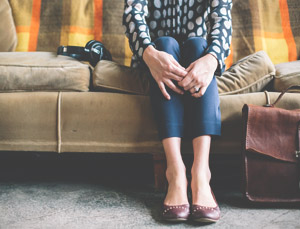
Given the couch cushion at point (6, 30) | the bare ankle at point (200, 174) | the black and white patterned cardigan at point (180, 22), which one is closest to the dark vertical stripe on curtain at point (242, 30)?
the black and white patterned cardigan at point (180, 22)

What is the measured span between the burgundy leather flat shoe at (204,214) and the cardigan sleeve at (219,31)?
16.8 inches

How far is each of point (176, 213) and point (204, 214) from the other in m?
0.07

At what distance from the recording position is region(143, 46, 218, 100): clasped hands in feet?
2.76

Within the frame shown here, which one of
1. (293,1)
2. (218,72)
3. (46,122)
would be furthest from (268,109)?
(293,1)

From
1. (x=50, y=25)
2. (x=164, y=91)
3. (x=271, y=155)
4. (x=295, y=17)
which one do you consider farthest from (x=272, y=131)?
(x=50, y=25)

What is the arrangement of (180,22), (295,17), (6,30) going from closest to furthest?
(180,22)
(6,30)
(295,17)

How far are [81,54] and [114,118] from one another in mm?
344

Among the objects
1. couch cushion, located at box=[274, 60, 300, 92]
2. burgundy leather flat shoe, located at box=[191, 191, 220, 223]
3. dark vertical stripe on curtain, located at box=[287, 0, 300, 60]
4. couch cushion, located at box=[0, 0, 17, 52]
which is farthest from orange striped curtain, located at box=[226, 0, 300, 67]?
couch cushion, located at box=[0, 0, 17, 52]

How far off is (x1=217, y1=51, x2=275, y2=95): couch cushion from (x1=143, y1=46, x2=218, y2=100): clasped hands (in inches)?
5.6

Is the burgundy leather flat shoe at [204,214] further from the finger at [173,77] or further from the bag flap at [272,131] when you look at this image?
the finger at [173,77]

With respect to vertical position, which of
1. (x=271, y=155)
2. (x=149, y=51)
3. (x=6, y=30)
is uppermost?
(x=6, y=30)

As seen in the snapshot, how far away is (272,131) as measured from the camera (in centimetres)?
83

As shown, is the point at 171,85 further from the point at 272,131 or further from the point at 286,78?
the point at 286,78

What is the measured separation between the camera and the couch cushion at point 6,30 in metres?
1.35
